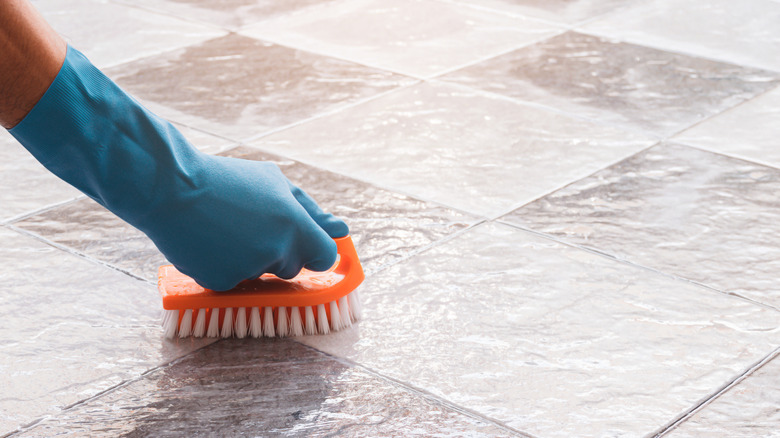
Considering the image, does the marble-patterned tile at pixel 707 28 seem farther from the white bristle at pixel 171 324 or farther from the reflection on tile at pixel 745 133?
the white bristle at pixel 171 324

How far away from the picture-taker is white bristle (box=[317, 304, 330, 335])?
1.34 m

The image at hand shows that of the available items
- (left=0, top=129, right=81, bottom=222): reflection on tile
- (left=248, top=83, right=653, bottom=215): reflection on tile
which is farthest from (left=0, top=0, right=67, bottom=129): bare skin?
(left=248, top=83, right=653, bottom=215): reflection on tile

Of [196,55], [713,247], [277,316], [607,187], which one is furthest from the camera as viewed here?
[196,55]

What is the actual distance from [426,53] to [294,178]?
2.79 ft

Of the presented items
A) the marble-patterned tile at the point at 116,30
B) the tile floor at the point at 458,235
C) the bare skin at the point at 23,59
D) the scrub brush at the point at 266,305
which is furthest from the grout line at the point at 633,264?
the marble-patterned tile at the point at 116,30

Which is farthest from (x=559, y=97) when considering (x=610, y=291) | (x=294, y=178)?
(x=610, y=291)

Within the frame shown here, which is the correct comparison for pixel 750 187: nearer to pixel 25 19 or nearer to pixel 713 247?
pixel 713 247

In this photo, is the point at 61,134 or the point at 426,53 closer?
the point at 61,134

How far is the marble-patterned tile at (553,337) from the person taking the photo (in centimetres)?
119

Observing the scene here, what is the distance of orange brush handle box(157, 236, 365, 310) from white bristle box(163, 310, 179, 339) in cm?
2

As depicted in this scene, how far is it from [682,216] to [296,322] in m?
0.76

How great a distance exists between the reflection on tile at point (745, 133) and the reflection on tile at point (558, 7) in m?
0.79

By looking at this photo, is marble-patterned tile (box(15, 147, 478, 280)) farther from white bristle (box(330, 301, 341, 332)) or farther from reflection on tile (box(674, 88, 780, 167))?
reflection on tile (box(674, 88, 780, 167))

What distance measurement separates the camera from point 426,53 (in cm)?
255
